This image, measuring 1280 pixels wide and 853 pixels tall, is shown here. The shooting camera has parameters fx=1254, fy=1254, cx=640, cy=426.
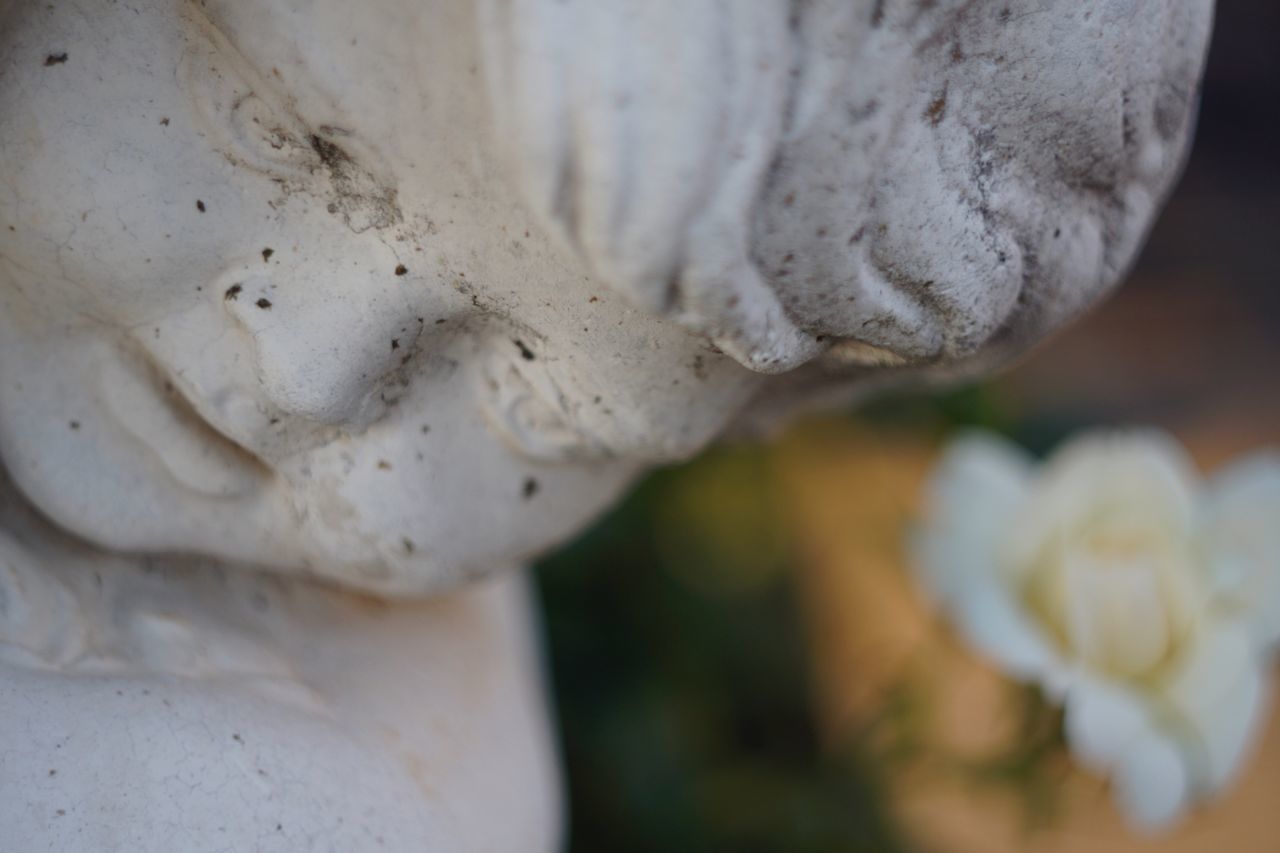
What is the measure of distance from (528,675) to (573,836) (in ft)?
1.13

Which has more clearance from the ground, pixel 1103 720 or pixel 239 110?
pixel 239 110

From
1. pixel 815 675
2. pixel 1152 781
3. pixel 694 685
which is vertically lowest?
pixel 815 675

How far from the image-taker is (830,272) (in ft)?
1.10

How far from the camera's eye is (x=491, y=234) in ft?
1.17

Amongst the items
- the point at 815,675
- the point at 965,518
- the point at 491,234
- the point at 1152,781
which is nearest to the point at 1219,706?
the point at 1152,781

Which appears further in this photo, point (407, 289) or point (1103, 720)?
point (1103, 720)

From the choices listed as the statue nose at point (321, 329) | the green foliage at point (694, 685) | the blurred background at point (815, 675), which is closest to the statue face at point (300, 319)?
the statue nose at point (321, 329)

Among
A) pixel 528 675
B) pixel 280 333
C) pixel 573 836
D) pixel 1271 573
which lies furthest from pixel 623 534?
pixel 280 333

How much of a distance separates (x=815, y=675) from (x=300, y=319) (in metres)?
1.02

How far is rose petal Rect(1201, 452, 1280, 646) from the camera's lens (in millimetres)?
650

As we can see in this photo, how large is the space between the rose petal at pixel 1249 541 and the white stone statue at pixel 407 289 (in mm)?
308

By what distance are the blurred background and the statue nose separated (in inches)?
18.0

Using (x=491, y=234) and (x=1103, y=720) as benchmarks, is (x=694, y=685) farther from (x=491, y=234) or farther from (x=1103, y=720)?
(x=491, y=234)

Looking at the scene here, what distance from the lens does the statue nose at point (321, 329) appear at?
0.38 meters
